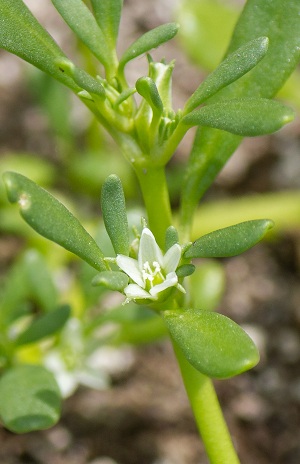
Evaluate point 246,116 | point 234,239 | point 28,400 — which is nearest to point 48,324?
point 28,400

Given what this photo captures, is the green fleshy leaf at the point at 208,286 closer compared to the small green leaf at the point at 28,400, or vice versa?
the small green leaf at the point at 28,400

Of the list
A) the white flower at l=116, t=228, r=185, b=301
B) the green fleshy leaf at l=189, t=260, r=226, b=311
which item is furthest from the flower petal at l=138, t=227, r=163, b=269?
the green fleshy leaf at l=189, t=260, r=226, b=311

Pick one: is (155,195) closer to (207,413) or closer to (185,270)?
(185,270)

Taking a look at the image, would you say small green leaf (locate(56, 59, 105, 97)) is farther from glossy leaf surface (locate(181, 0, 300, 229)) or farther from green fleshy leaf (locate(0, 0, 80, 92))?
glossy leaf surface (locate(181, 0, 300, 229))

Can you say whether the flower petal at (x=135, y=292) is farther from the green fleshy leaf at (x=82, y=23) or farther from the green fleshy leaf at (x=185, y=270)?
the green fleshy leaf at (x=82, y=23)

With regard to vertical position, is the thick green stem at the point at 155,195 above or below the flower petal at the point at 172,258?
above

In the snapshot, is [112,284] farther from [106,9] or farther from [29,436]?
[29,436]

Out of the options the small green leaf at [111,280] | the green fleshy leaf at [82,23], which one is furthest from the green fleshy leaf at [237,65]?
the small green leaf at [111,280]
